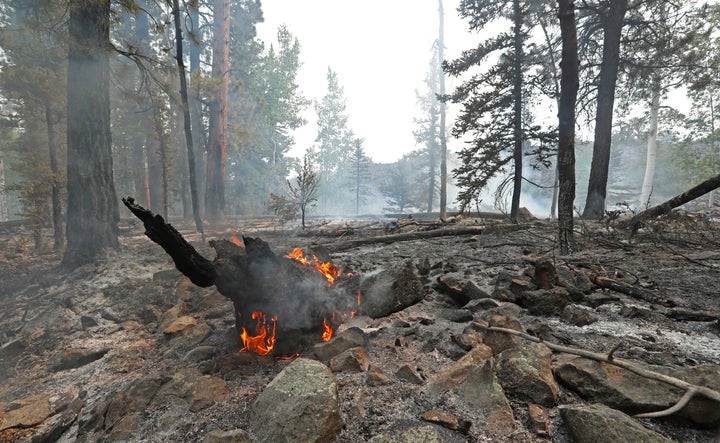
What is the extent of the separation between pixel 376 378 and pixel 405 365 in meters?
0.25

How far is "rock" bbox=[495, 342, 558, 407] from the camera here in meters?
1.71

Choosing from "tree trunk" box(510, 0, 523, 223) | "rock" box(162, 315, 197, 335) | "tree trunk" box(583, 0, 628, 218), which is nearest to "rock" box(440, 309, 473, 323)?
"rock" box(162, 315, 197, 335)

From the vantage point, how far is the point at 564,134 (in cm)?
497

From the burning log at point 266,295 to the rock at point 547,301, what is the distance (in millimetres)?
2066

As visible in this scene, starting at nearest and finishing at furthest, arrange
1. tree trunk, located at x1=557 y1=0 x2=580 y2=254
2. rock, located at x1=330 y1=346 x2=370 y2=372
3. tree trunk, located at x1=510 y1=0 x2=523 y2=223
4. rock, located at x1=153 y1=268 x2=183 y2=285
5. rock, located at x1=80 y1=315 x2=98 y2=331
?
rock, located at x1=330 y1=346 x2=370 y2=372, rock, located at x1=80 y1=315 x2=98 y2=331, tree trunk, located at x1=557 y1=0 x2=580 y2=254, rock, located at x1=153 y1=268 x2=183 y2=285, tree trunk, located at x1=510 y1=0 x2=523 y2=223

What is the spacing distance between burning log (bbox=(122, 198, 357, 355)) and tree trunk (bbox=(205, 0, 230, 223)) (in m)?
13.4

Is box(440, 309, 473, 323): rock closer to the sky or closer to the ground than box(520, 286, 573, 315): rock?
closer to the ground

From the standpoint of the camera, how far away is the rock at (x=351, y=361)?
7.14 feet

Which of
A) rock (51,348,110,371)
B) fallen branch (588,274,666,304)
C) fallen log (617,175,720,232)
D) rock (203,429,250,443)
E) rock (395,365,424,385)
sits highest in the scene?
fallen log (617,175,720,232)

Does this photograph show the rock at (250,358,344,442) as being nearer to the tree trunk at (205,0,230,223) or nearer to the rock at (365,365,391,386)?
the rock at (365,365,391,386)

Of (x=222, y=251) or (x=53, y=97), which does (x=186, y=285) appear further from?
(x=53, y=97)

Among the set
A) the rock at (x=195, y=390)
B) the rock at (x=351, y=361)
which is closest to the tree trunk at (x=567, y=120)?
the rock at (x=351, y=361)

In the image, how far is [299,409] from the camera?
166 centimetres

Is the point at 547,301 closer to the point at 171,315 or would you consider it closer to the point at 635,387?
the point at 635,387
